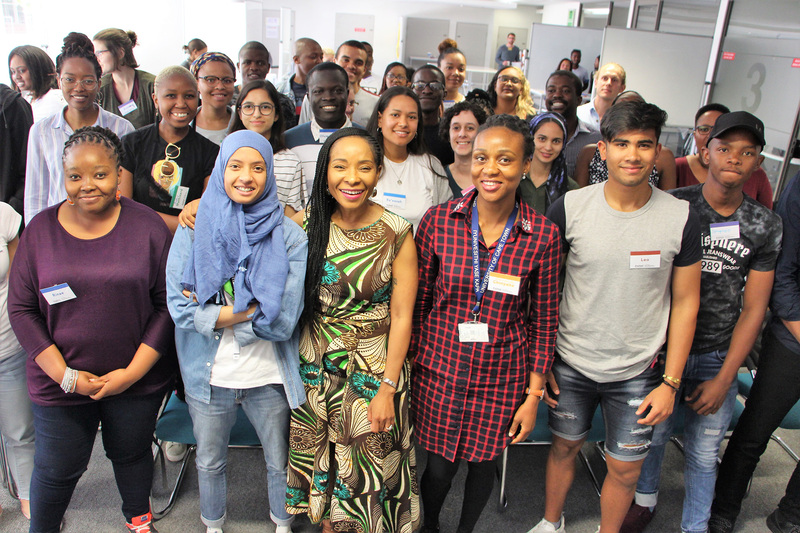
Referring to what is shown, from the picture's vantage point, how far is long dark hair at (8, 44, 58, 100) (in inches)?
135

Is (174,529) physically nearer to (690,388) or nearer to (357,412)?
(357,412)

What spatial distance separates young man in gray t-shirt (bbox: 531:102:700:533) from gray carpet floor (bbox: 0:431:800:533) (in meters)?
0.57

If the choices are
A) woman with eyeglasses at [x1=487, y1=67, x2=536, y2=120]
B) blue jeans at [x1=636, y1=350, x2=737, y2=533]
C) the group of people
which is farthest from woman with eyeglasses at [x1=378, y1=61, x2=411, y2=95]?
blue jeans at [x1=636, y1=350, x2=737, y2=533]

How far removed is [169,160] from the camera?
2.45m

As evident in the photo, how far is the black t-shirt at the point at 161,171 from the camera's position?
243 cm

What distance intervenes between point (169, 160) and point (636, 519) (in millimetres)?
2602

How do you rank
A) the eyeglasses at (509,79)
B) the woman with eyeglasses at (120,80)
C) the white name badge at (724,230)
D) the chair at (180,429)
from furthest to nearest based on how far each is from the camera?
the woman with eyeglasses at (120,80) → the eyeglasses at (509,79) → the chair at (180,429) → the white name badge at (724,230)

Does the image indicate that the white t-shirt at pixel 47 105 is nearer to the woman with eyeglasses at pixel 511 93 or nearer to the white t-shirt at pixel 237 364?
the white t-shirt at pixel 237 364

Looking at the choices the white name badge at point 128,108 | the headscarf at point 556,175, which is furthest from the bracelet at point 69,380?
the white name badge at point 128,108

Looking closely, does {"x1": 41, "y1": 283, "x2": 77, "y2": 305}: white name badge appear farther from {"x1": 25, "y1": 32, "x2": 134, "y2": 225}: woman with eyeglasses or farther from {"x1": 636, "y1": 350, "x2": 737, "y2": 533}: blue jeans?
{"x1": 636, "y1": 350, "x2": 737, "y2": 533}: blue jeans

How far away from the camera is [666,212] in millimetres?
1903

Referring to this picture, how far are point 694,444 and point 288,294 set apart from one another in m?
1.76

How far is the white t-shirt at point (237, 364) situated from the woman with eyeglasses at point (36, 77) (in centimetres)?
239

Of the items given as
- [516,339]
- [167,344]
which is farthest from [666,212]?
[167,344]
